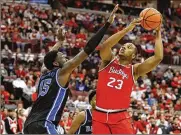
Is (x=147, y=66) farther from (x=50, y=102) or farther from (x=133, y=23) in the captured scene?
(x=50, y=102)

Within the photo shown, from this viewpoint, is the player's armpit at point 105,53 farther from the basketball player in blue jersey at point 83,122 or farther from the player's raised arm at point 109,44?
the basketball player in blue jersey at point 83,122

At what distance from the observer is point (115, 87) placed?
278 inches

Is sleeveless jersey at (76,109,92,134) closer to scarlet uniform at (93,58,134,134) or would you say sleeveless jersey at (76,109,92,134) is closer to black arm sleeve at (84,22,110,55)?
scarlet uniform at (93,58,134,134)

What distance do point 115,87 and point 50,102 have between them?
1.41 m

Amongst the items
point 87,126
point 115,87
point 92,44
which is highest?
point 92,44

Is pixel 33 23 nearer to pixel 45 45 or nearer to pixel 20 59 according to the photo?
pixel 45 45

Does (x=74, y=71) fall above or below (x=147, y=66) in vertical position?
below

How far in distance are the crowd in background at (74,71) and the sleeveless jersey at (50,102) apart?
23.6 feet

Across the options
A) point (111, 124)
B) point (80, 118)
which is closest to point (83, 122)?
point (80, 118)

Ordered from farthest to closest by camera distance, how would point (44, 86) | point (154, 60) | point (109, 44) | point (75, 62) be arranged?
point (154, 60), point (109, 44), point (44, 86), point (75, 62)

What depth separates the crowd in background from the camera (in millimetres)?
16250

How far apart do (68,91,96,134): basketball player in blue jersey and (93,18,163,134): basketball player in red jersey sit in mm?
533

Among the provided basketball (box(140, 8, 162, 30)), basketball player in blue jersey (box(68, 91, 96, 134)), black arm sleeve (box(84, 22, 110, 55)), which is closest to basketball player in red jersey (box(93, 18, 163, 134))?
basketball (box(140, 8, 162, 30))

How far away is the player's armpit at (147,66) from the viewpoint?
707 cm
